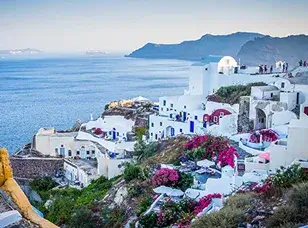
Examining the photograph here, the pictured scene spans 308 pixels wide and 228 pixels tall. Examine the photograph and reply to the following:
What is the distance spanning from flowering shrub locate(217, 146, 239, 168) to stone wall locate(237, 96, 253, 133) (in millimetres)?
5559

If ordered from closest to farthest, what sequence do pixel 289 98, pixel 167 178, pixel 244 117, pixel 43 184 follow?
1. pixel 167 178
2. pixel 289 98
3. pixel 244 117
4. pixel 43 184

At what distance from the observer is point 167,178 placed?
49.2 ft

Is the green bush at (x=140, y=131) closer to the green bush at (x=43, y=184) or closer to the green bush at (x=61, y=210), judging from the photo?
the green bush at (x=43, y=184)

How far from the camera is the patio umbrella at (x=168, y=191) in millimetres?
13764

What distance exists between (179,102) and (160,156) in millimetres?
7920

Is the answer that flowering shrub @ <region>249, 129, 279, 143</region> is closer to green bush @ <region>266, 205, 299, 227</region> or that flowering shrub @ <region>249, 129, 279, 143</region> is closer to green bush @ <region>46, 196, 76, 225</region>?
green bush @ <region>46, 196, 76, 225</region>

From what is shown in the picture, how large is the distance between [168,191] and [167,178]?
913 millimetres

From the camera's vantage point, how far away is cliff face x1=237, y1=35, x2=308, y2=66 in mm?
58156

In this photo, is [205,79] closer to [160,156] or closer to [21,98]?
[160,156]

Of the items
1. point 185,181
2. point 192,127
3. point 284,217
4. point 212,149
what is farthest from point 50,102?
point 284,217

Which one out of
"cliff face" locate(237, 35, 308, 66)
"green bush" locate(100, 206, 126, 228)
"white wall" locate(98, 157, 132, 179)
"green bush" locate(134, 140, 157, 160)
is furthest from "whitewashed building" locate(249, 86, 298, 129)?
"cliff face" locate(237, 35, 308, 66)

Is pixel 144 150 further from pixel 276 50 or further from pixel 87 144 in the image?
pixel 276 50

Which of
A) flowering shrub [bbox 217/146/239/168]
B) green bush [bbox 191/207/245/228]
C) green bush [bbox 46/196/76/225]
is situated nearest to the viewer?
green bush [bbox 191/207/245/228]

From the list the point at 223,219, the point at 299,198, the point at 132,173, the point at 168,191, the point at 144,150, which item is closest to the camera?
the point at 299,198
